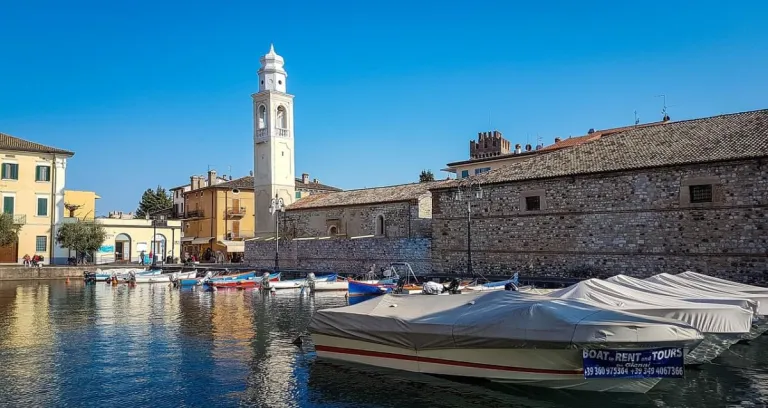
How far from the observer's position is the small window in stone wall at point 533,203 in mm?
30375

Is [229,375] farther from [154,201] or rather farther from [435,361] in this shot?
[154,201]

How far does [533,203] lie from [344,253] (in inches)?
593

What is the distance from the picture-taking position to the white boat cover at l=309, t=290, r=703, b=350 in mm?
10086

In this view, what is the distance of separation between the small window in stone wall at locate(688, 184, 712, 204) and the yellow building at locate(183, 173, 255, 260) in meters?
43.6

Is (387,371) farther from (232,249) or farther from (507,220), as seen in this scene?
(232,249)

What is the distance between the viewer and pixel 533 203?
3066 cm

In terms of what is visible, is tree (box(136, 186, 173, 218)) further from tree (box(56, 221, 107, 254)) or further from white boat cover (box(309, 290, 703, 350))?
white boat cover (box(309, 290, 703, 350))

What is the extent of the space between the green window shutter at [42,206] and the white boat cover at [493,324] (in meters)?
43.0

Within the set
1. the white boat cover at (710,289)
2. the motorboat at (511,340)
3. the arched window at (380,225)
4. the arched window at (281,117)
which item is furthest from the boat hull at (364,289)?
the arched window at (281,117)

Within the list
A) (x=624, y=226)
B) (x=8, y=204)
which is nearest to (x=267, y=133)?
(x=8, y=204)

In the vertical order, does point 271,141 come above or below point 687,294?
above

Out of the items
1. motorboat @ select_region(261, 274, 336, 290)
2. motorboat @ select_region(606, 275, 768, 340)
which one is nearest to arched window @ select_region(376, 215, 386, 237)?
motorboat @ select_region(261, 274, 336, 290)

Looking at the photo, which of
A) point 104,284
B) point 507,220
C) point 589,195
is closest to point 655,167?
point 589,195

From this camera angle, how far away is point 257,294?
106 feet
